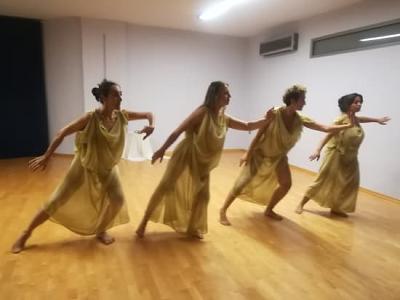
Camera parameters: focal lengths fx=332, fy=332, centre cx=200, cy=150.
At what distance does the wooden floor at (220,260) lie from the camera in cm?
206

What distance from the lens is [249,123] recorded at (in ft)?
9.52

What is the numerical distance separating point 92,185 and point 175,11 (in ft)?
11.6

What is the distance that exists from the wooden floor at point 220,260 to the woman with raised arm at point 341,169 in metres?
0.18

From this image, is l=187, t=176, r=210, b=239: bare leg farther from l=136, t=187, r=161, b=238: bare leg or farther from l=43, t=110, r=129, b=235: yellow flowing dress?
l=43, t=110, r=129, b=235: yellow flowing dress

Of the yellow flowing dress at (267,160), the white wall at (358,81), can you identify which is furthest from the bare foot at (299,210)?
the white wall at (358,81)

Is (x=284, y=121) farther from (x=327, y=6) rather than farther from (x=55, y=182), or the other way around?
(x=55, y=182)

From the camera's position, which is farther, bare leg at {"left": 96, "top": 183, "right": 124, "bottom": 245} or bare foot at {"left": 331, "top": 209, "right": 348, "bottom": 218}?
bare foot at {"left": 331, "top": 209, "right": 348, "bottom": 218}

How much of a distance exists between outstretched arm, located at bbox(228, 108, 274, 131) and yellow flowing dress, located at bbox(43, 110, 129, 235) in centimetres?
89

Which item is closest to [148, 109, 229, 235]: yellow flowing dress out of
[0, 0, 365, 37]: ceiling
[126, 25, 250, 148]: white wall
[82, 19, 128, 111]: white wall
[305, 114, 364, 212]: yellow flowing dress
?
[305, 114, 364, 212]: yellow flowing dress

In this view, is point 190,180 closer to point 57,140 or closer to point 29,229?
point 57,140

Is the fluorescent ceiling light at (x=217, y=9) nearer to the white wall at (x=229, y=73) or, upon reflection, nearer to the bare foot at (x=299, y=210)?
the white wall at (x=229, y=73)

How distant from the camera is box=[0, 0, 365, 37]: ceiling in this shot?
463 cm

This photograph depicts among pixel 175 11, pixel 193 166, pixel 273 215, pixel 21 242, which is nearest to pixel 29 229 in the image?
pixel 21 242

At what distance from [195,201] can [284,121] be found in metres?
1.11
